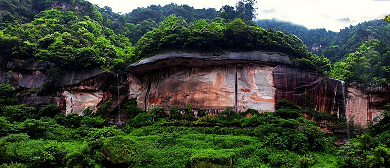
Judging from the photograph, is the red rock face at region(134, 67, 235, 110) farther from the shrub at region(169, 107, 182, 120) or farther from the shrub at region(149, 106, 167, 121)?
the shrub at region(169, 107, 182, 120)

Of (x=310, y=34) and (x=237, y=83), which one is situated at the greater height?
(x=310, y=34)

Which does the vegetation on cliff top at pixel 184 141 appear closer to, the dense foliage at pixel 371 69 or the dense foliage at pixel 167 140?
the dense foliage at pixel 167 140

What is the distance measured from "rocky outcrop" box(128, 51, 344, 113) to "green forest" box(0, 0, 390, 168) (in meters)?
0.76

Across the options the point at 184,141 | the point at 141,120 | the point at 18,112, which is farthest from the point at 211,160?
the point at 18,112

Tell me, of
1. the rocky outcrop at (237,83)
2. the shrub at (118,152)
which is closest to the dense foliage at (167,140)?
the shrub at (118,152)

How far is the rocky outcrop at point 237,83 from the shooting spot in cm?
1927

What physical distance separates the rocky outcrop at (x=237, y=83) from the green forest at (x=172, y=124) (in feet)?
2.50

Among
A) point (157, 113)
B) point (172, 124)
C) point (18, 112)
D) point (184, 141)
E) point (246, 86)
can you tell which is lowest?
point (184, 141)

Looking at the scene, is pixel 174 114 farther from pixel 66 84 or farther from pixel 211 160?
pixel 66 84

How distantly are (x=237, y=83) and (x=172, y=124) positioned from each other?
5.21 m

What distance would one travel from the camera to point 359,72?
20.7m

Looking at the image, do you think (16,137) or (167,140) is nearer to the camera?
(16,137)

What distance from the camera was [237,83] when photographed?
20.0m

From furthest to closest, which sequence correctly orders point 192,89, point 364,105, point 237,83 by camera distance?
point 192,89
point 237,83
point 364,105
